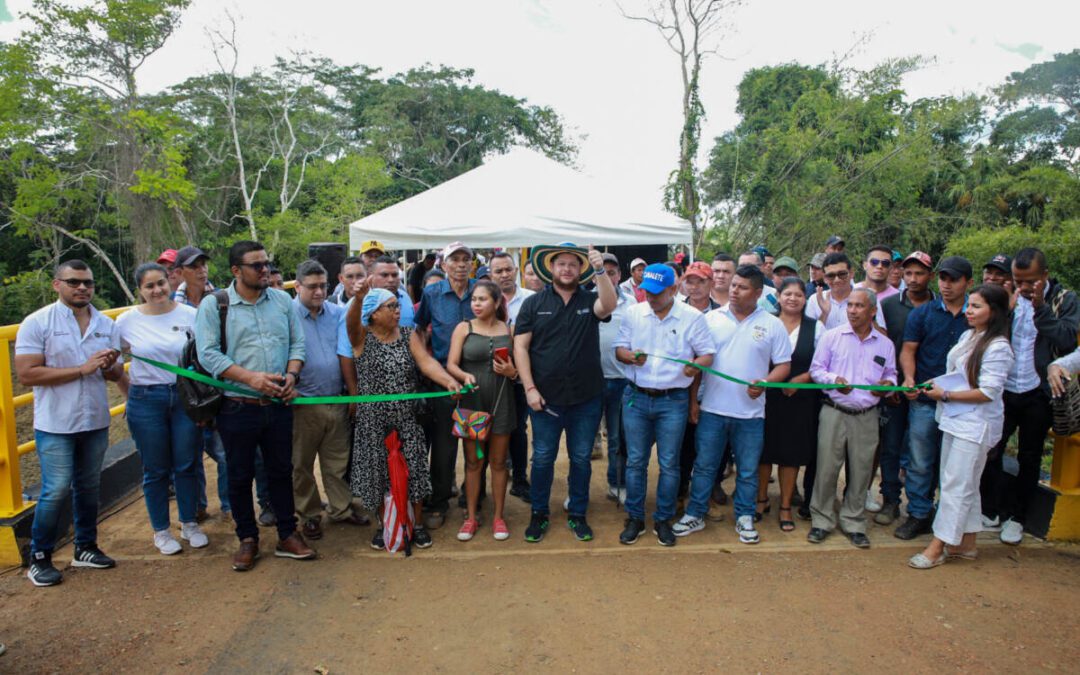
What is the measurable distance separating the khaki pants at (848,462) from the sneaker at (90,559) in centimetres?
445

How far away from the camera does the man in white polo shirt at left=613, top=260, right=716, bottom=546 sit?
13.8 feet

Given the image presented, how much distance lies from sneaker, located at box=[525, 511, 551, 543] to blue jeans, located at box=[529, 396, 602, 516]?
43mm

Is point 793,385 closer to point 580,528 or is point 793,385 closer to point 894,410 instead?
point 894,410

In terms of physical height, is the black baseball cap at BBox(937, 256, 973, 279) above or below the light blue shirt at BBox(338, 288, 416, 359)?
above

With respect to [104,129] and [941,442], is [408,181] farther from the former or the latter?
[941,442]

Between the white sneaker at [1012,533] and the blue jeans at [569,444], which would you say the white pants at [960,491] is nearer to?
the white sneaker at [1012,533]

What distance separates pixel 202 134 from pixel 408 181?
875 centimetres

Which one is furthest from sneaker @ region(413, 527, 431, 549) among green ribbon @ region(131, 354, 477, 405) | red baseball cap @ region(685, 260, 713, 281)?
red baseball cap @ region(685, 260, 713, 281)

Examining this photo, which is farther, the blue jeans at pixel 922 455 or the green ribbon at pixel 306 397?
the blue jeans at pixel 922 455

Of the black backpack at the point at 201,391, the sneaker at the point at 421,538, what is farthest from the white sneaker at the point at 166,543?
the sneaker at the point at 421,538

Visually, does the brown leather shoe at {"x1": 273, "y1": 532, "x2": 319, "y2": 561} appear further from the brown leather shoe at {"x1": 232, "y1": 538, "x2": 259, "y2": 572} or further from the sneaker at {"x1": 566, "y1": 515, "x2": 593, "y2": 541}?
the sneaker at {"x1": 566, "y1": 515, "x2": 593, "y2": 541}

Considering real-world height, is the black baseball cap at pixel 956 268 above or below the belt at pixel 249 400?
above

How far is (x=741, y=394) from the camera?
429cm

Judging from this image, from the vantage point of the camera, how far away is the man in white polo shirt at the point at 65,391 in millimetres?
3664
